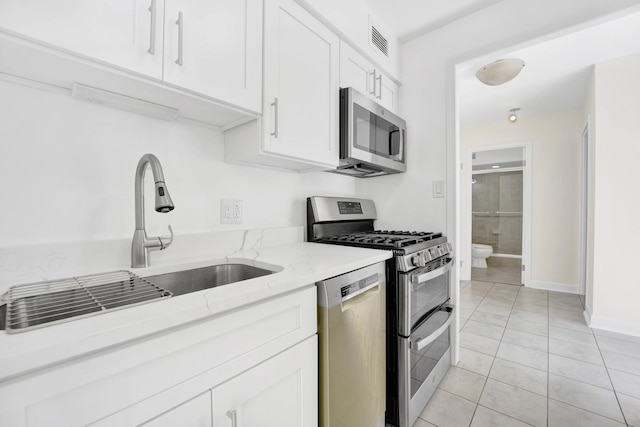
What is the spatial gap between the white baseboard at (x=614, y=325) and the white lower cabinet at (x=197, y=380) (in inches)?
119

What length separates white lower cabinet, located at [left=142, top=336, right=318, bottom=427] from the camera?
25.6 inches

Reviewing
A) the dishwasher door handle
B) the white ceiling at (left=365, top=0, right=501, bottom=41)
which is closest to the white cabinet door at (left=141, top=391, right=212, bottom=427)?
the dishwasher door handle

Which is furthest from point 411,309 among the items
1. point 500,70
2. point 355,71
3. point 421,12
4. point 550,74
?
point 550,74

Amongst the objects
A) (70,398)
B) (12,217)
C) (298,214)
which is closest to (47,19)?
(12,217)

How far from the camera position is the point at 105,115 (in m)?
1.04

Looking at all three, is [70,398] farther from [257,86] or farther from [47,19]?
[257,86]

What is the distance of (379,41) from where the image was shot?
1.90 m

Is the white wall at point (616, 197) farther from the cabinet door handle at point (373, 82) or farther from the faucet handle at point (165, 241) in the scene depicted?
the faucet handle at point (165, 241)

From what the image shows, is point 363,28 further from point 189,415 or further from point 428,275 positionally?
point 189,415

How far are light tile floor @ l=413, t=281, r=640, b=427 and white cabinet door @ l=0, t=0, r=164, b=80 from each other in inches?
78.9

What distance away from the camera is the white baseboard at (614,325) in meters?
2.42

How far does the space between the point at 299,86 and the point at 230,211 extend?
0.71 metres

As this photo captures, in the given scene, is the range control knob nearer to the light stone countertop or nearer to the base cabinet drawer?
the light stone countertop

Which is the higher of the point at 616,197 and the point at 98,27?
the point at 98,27
